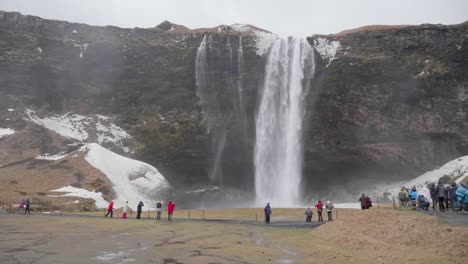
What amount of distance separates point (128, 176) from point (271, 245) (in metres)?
36.2

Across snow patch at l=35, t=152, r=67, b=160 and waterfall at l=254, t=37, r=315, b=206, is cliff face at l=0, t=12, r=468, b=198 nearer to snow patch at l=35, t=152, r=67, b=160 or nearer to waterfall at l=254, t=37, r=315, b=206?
waterfall at l=254, t=37, r=315, b=206

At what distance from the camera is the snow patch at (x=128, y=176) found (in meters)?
46.7

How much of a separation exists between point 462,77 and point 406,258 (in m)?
48.7

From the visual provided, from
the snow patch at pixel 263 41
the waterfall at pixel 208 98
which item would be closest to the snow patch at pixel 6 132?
the waterfall at pixel 208 98

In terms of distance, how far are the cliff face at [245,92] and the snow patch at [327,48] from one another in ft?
1.42

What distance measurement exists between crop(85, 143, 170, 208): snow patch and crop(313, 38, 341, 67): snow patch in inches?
1094

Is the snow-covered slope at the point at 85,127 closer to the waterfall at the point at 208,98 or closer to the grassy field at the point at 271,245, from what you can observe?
the waterfall at the point at 208,98

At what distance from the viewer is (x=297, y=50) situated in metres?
58.8

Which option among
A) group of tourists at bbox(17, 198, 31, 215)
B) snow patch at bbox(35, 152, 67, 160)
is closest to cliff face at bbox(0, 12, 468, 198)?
snow patch at bbox(35, 152, 67, 160)

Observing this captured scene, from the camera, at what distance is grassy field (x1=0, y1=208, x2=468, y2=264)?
12367 millimetres

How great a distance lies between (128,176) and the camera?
4938 cm

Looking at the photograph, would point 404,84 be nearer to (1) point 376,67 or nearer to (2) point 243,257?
(1) point 376,67

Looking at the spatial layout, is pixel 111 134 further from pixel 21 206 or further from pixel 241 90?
pixel 21 206

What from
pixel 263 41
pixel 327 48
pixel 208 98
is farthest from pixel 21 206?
pixel 327 48
